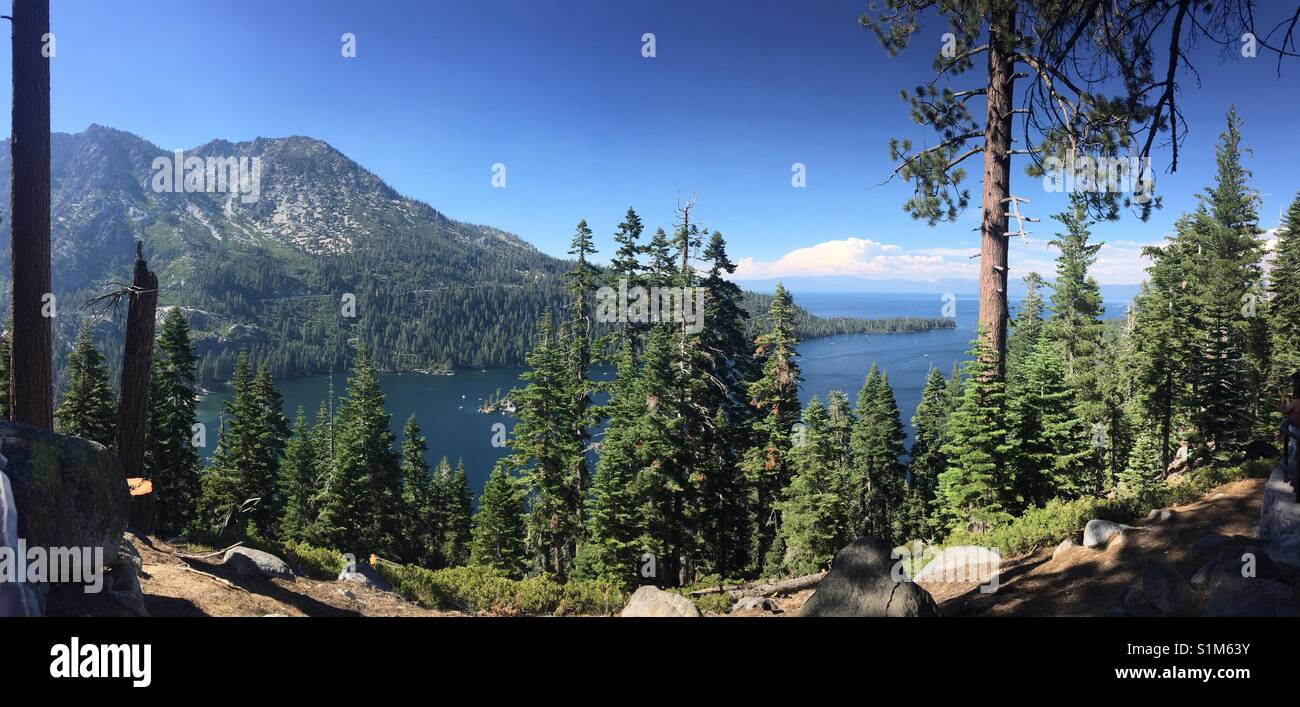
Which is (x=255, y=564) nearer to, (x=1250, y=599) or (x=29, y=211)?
(x=29, y=211)

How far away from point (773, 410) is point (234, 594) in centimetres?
2122

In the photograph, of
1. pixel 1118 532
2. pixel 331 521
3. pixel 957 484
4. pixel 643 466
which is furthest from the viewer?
pixel 331 521

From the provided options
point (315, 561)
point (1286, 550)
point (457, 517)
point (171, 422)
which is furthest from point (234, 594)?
point (457, 517)

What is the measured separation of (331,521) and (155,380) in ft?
34.8

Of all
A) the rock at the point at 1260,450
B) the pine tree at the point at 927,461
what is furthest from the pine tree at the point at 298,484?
the pine tree at the point at 927,461

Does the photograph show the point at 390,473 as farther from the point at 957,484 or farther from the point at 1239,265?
the point at 1239,265

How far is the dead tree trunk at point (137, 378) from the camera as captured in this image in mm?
10727

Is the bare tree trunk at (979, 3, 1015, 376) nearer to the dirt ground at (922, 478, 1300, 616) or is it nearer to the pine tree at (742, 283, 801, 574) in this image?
the dirt ground at (922, 478, 1300, 616)

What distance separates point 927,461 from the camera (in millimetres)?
44500
